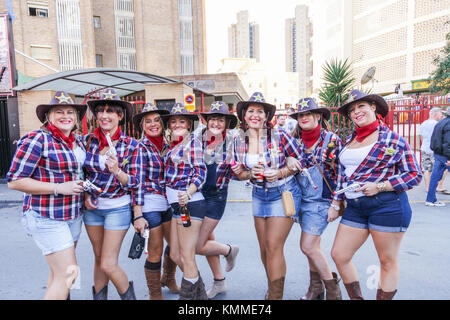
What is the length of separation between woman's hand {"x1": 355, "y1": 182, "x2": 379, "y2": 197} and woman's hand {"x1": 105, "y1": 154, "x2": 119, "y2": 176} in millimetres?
1879

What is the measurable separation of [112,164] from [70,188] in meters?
0.34

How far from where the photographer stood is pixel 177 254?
9.64 ft

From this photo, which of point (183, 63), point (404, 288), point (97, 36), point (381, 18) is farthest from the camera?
point (381, 18)

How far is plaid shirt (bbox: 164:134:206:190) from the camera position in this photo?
108 inches

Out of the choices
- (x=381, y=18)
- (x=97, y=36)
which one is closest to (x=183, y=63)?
(x=97, y=36)

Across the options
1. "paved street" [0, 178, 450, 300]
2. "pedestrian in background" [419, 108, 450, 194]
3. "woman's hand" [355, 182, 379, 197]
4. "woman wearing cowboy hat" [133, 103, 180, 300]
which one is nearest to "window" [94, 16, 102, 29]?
"paved street" [0, 178, 450, 300]

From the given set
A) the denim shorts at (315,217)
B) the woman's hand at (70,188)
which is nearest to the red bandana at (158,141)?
the woman's hand at (70,188)

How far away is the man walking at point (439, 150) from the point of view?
19.7 feet

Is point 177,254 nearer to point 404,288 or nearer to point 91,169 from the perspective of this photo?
point 91,169

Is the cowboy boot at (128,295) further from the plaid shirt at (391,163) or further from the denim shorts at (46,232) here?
the plaid shirt at (391,163)

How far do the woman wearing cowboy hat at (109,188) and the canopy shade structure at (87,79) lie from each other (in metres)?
6.06
